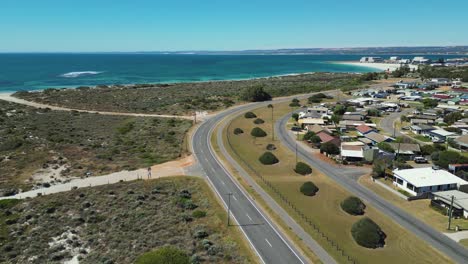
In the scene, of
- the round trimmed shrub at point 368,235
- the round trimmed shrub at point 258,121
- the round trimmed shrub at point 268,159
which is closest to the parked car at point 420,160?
the round trimmed shrub at point 268,159

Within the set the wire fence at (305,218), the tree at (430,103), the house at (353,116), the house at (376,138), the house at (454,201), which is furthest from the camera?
the tree at (430,103)

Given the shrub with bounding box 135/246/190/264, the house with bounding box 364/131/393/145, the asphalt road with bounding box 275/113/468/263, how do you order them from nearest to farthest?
the shrub with bounding box 135/246/190/264
the asphalt road with bounding box 275/113/468/263
the house with bounding box 364/131/393/145

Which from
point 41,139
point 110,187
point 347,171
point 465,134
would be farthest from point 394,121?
point 41,139

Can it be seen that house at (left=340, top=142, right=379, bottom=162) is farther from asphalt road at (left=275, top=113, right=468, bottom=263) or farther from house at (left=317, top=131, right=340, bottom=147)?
house at (left=317, top=131, right=340, bottom=147)

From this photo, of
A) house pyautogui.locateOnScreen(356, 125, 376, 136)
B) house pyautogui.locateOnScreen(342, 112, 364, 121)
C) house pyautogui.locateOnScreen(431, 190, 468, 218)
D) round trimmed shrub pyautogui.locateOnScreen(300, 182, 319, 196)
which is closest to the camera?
A: house pyautogui.locateOnScreen(431, 190, 468, 218)

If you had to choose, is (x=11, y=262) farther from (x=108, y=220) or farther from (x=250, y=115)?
(x=250, y=115)

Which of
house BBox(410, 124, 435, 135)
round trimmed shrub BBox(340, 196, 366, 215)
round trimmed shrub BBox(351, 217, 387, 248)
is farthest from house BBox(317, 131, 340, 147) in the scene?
round trimmed shrub BBox(351, 217, 387, 248)

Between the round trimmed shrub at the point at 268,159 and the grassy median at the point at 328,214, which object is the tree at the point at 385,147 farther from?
the round trimmed shrub at the point at 268,159
